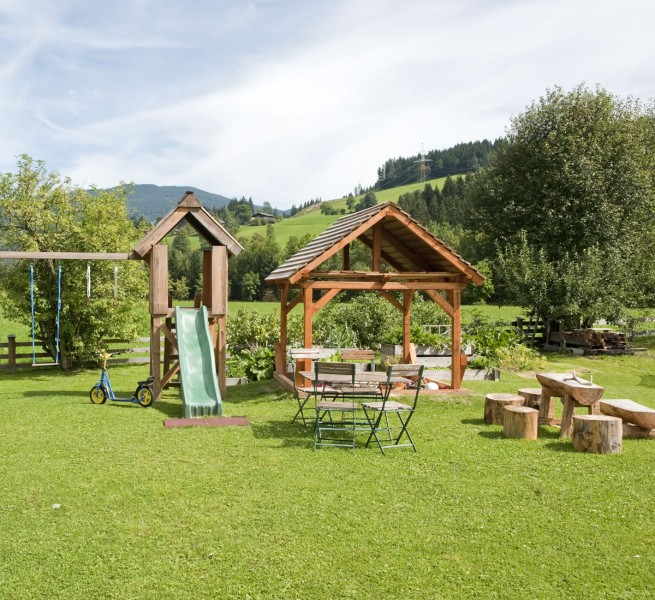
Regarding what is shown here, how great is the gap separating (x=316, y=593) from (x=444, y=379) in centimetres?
1141

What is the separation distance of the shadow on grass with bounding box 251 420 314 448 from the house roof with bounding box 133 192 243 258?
15.4ft

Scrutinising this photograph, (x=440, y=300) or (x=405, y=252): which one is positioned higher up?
(x=405, y=252)

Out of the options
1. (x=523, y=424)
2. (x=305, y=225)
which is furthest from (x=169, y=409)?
(x=305, y=225)

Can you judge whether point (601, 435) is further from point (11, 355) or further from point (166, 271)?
point (11, 355)

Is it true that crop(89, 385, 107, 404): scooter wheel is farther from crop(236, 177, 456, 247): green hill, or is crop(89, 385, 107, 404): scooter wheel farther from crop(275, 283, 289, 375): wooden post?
crop(236, 177, 456, 247): green hill

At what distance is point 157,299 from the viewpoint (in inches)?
533

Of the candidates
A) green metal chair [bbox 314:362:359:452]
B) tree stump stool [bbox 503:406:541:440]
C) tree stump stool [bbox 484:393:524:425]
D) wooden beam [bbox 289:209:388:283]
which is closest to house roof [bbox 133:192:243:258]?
wooden beam [bbox 289:209:388:283]

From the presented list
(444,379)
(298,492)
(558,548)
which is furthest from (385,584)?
(444,379)

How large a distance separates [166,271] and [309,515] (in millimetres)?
8438

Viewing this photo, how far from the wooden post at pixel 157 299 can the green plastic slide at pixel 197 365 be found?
1.30 feet

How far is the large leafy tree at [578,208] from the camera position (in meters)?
24.6

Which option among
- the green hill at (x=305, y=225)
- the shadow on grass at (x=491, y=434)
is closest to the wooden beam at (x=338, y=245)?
the shadow on grass at (x=491, y=434)

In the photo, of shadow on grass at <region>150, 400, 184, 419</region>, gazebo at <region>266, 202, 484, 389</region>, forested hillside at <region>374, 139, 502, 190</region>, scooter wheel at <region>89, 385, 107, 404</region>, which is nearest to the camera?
shadow on grass at <region>150, 400, 184, 419</region>

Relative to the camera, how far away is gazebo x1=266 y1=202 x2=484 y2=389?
1327 centimetres
